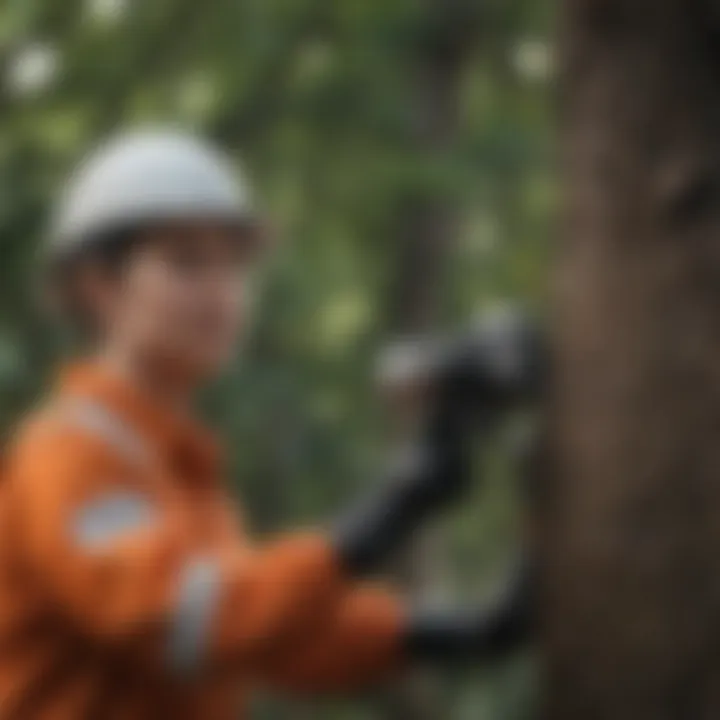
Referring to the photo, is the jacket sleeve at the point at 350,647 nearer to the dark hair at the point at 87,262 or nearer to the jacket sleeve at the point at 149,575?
the jacket sleeve at the point at 149,575

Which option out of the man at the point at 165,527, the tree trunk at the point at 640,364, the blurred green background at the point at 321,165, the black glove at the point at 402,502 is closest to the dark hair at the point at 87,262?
the man at the point at 165,527

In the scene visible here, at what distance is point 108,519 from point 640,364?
2.02ft

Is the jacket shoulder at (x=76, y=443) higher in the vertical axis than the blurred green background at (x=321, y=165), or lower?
lower

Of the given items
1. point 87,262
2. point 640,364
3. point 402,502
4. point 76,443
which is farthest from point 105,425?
point 640,364

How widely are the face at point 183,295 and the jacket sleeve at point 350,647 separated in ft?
0.90

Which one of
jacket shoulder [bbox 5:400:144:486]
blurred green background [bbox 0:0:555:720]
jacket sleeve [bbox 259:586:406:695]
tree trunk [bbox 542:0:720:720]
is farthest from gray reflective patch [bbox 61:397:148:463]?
blurred green background [bbox 0:0:555:720]

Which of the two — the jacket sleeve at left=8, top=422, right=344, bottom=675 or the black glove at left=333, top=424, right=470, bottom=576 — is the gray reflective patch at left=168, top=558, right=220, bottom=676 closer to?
the jacket sleeve at left=8, top=422, right=344, bottom=675

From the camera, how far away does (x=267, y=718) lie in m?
4.45

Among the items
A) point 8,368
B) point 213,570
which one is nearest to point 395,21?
point 8,368

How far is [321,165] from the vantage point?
353cm

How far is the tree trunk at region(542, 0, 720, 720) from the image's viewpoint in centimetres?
152

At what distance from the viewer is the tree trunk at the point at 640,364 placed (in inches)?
59.7

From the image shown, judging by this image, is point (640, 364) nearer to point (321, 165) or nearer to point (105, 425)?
point (105, 425)

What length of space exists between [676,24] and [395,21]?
5.76ft
